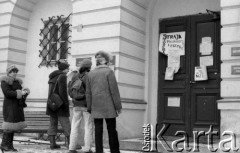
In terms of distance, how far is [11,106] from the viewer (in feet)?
27.2

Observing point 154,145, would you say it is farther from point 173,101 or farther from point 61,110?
point 61,110

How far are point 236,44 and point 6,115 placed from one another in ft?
16.0

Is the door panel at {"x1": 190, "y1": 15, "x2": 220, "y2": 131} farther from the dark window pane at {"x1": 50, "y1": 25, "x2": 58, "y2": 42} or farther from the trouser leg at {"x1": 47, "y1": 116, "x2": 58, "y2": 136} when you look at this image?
the dark window pane at {"x1": 50, "y1": 25, "x2": 58, "y2": 42}

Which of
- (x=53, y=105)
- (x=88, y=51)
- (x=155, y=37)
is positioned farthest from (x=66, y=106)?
(x=155, y=37)

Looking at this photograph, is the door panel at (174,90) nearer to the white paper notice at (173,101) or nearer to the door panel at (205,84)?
the white paper notice at (173,101)

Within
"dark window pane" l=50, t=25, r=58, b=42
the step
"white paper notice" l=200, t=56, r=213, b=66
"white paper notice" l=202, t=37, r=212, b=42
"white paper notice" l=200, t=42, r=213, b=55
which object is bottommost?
the step

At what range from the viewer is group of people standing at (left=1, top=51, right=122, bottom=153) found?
7133 millimetres

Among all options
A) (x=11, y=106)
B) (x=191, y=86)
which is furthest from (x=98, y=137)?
(x=191, y=86)

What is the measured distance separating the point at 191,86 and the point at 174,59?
0.85 meters

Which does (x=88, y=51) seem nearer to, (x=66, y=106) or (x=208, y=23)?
(x=66, y=106)

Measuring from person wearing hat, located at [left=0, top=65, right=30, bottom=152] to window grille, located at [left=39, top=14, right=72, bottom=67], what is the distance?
3.51 metres

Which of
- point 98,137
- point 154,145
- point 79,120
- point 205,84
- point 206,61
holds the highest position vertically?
point 206,61

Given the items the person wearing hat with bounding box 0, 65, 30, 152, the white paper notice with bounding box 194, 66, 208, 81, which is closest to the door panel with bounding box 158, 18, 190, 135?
the white paper notice with bounding box 194, 66, 208, 81

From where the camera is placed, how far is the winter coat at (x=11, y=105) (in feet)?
27.0
